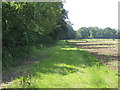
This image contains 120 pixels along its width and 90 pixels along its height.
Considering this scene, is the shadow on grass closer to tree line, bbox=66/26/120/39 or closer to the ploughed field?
the ploughed field

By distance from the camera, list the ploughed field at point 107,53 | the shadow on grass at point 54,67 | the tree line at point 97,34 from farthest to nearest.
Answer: the tree line at point 97,34 → the ploughed field at point 107,53 → the shadow on grass at point 54,67

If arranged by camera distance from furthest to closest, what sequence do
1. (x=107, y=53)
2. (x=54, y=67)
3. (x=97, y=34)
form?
(x=97, y=34)
(x=107, y=53)
(x=54, y=67)

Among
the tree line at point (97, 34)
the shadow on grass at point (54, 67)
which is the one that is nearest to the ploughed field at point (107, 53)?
the shadow on grass at point (54, 67)

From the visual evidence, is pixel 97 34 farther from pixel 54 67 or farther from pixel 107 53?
pixel 54 67

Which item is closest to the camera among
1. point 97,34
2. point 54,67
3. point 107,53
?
point 54,67

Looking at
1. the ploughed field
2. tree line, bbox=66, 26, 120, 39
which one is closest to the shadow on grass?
the ploughed field

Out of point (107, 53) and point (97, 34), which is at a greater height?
point (97, 34)

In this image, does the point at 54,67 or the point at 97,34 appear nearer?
the point at 54,67

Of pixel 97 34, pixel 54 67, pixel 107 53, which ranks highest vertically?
pixel 97 34

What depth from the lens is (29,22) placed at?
18.2 m

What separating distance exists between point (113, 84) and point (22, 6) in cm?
1054

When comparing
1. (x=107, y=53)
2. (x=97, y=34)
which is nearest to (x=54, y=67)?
(x=107, y=53)

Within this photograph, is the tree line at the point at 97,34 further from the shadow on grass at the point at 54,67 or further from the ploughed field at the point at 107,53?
the shadow on grass at the point at 54,67

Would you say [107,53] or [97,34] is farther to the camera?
[97,34]
